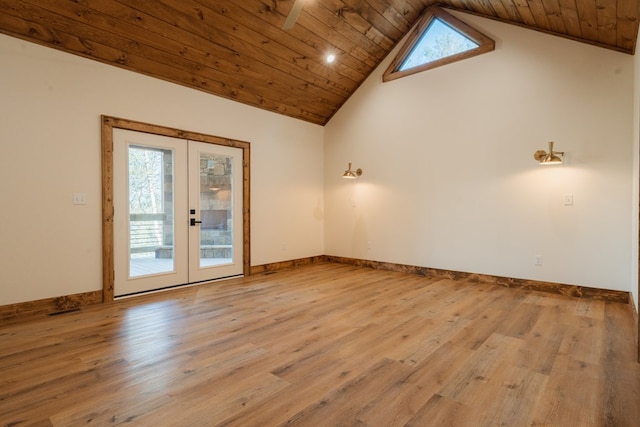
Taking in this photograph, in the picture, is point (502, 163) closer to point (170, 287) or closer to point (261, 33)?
point (261, 33)

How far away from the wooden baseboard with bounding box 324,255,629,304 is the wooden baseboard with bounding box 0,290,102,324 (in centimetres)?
430

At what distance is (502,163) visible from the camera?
484cm

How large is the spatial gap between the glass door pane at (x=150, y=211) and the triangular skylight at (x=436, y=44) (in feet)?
13.5

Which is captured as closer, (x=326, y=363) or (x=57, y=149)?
(x=326, y=363)

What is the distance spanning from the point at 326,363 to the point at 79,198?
343 centimetres

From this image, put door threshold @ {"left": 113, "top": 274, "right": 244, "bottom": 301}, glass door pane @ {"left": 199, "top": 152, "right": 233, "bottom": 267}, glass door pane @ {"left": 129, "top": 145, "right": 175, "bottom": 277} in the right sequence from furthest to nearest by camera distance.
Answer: glass door pane @ {"left": 199, "top": 152, "right": 233, "bottom": 267} < glass door pane @ {"left": 129, "top": 145, "right": 175, "bottom": 277} < door threshold @ {"left": 113, "top": 274, "right": 244, "bottom": 301}

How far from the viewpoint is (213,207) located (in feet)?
17.3

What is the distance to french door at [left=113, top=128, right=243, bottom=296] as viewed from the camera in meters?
4.30

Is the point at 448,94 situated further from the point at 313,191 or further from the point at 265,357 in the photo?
the point at 265,357

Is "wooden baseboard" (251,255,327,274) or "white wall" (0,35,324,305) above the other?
"white wall" (0,35,324,305)

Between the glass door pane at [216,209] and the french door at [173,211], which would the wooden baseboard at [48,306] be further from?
the glass door pane at [216,209]

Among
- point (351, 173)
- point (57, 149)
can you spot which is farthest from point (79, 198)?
point (351, 173)

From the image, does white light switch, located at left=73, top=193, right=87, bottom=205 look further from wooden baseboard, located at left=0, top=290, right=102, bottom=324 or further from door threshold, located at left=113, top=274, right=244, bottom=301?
door threshold, located at left=113, top=274, right=244, bottom=301

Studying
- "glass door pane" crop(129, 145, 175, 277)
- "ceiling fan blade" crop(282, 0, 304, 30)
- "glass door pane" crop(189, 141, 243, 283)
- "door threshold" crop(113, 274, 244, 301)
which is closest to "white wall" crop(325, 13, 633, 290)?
"glass door pane" crop(189, 141, 243, 283)
